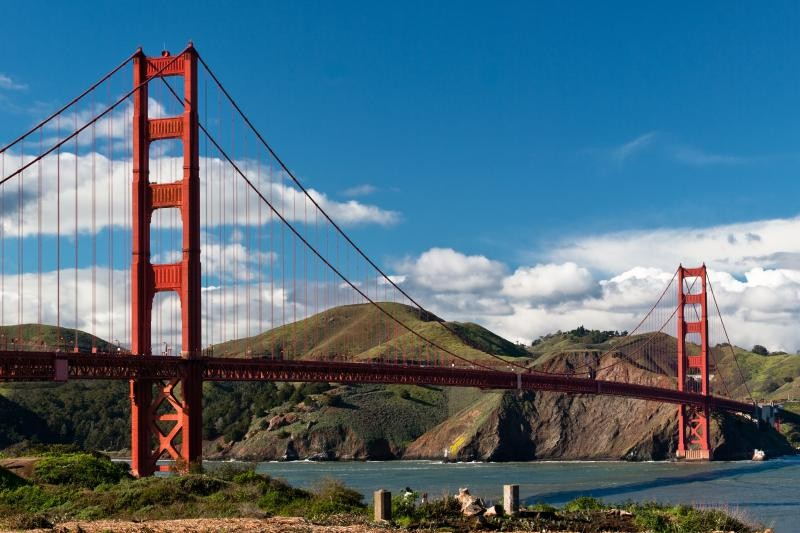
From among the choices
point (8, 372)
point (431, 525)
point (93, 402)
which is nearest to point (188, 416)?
point (8, 372)

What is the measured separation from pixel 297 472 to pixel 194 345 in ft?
127

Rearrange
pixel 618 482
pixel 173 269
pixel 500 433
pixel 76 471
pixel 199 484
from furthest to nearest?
pixel 500 433
pixel 618 482
pixel 173 269
pixel 76 471
pixel 199 484

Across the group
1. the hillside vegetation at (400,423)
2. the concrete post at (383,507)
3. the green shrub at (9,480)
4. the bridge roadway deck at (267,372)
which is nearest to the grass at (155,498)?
the green shrub at (9,480)

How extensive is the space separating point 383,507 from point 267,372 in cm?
2842

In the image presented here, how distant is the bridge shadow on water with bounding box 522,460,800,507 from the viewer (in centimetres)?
6091

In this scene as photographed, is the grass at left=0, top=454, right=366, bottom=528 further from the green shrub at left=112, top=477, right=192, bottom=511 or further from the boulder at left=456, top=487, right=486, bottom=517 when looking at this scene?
the boulder at left=456, top=487, right=486, bottom=517

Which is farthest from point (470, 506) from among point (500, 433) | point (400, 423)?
point (400, 423)

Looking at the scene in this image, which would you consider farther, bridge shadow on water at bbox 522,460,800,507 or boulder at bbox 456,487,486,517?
bridge shadow on water at bbox 522,460,800,507

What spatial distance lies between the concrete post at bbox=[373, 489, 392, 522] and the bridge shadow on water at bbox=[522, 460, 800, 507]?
82.9ft

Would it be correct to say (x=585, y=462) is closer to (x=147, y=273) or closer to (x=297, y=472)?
(x=297, y=472)

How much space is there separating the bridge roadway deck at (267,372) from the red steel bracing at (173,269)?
4.05ft

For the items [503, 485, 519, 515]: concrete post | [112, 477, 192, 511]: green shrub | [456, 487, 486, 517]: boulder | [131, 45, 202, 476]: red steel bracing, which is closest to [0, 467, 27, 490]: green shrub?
[112, 477, 192, 511]: green shrub

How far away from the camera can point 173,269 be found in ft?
174

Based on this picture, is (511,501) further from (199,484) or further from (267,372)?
(267,372)
